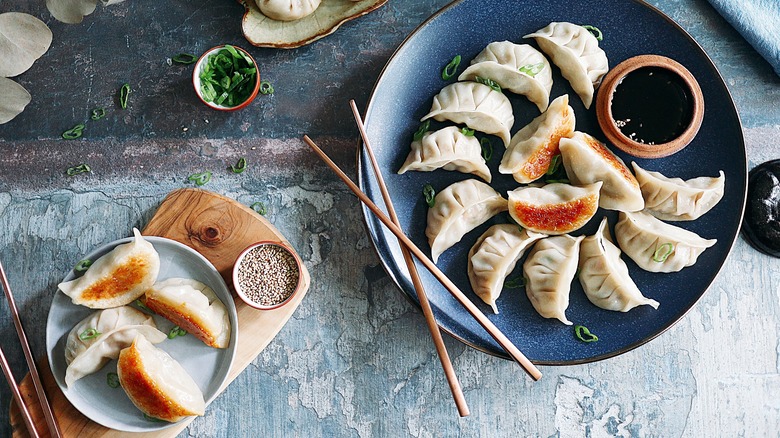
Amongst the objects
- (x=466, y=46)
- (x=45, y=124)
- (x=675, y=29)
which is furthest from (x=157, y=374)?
(x=675, y=29)

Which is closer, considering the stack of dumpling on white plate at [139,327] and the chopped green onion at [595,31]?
the stack of dumpling on white plate at [139,327]

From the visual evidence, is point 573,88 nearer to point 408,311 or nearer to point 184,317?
point 408,311

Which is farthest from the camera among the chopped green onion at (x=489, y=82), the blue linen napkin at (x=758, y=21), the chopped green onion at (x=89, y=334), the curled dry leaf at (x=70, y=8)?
the blue linen napkin at (x=758, y=21)

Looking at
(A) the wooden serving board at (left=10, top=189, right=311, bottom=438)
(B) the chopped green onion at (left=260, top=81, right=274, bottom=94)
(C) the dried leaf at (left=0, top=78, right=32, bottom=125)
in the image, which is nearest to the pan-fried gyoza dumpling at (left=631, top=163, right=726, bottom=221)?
(A) the wooden serving board at (left=10, top=189, right=311, bottom=438)

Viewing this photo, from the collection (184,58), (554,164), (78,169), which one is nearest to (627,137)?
(554,164)

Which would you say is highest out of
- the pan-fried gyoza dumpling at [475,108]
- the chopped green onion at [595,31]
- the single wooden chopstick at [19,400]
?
the chopped green onion at [595,31]

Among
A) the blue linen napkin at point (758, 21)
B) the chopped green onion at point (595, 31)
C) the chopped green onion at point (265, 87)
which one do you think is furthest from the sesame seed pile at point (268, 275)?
the blue linen napkin at point (758, 21)

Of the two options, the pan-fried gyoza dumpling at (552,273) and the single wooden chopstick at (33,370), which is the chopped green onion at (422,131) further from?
the single wooden chopstick at (33,370)

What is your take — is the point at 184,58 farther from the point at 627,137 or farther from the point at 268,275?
the point at 627,137
